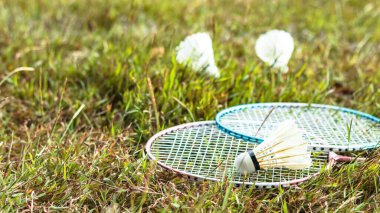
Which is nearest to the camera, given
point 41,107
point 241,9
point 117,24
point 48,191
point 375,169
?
point 48,191

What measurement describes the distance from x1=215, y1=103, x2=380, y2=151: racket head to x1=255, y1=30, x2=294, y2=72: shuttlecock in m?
0.33

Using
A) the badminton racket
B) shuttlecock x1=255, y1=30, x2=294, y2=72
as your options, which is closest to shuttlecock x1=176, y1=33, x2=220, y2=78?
shuttlecock x1=255, y1=30, x2=294, y2=72

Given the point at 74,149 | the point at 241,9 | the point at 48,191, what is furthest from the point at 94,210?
the point at 241,9

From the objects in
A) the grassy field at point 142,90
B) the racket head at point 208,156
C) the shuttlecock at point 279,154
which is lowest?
the grassy field at point 142,90

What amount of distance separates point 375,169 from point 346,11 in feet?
8.81

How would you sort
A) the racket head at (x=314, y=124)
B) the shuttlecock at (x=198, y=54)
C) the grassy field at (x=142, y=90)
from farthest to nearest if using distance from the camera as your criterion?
the shuttlecock at (x=198, y=54) → the racket head at (x=314, y=124) → the grassy field at (x=142, y=90)

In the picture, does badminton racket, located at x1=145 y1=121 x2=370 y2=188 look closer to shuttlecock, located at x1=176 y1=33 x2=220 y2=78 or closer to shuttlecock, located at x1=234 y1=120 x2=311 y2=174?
shuttlecock, located at x1=234 y1=120 x2=311 y2=174

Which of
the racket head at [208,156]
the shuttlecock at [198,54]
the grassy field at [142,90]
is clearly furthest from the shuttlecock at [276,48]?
the racket head at [208,156]

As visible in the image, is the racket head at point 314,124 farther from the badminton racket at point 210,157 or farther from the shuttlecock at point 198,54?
the shuttlecock at point 198,54

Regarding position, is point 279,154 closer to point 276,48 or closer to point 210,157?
point 210,157

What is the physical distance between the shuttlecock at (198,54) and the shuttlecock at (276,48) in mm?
250

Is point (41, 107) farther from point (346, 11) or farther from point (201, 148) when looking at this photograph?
point (346, 11)

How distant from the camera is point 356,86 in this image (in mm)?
3662

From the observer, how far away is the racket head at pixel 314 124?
2611 millimetres
